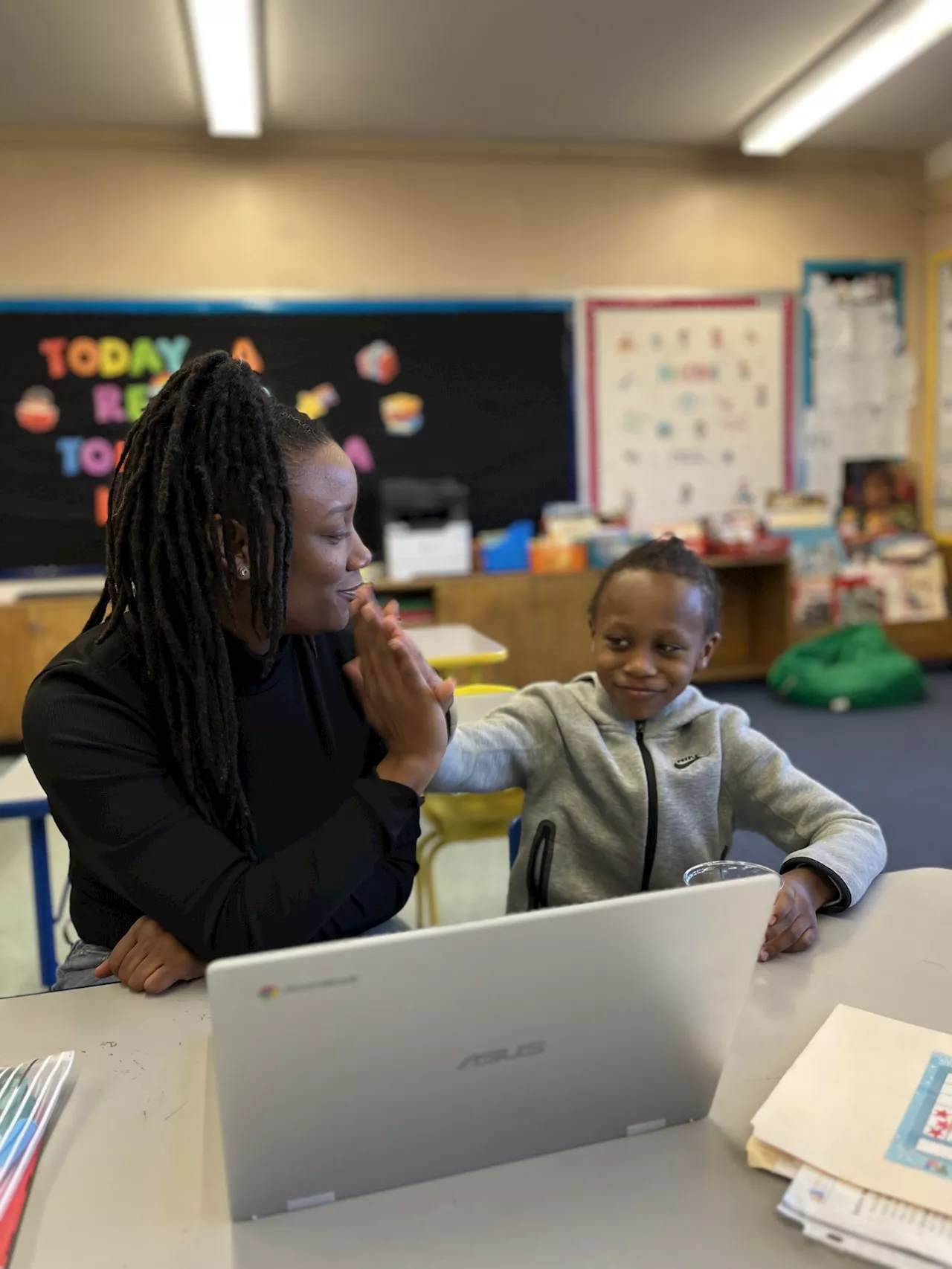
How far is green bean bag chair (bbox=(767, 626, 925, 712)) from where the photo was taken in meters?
4.45

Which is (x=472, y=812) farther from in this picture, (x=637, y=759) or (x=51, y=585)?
(x=51, y=585)

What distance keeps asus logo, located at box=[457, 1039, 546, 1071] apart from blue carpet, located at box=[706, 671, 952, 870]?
2.09 meters

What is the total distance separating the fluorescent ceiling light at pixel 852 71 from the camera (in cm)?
337

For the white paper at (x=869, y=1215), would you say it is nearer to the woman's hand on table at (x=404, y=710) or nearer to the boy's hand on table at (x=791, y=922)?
the boy's hand on table at (x=791, y=922)

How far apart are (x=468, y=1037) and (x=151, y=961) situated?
0.45 m

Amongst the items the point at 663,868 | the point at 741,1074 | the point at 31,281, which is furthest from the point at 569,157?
the point at 741,1074

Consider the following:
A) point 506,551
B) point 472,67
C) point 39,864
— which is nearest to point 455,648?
point 39,864

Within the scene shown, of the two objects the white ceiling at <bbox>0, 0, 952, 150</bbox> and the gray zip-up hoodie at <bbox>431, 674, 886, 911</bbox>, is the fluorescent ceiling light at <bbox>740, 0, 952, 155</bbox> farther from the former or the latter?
the gray zip-up hoodie at <bbox>431, 674, 886, 911</bbox>

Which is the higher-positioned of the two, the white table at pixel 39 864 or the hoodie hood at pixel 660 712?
the hoodie hood at pixel 660 712

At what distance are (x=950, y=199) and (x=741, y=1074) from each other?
18.2 ft

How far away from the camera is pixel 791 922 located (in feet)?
3.14

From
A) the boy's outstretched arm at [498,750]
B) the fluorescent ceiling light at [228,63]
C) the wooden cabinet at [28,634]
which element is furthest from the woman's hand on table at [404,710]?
the wooden cabinet at [28,634]

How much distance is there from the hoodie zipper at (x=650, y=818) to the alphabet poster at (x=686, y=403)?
3.87 metres

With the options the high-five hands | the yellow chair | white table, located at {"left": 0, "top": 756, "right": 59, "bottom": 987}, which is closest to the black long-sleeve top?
the high-five hands
